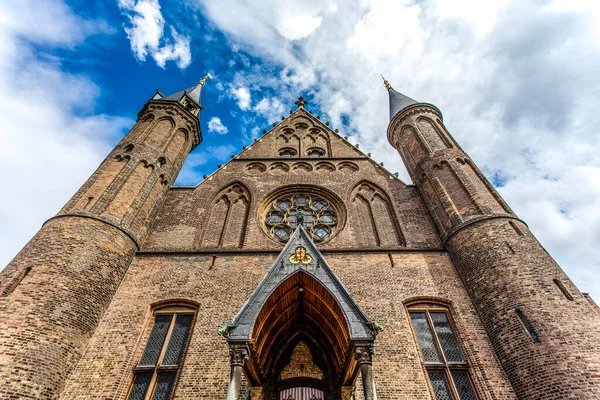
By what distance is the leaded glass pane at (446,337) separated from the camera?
29.9 ft

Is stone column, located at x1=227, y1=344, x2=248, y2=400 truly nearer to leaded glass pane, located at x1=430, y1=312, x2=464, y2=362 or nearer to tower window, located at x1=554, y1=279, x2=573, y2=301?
leaded glass pane, located at x1=430, y1=312, x2=464, y2=362

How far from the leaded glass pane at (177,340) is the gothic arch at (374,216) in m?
6.33

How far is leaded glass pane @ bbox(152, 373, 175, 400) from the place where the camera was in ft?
27.5

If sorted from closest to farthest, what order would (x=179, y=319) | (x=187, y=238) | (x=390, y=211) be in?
(x=179, y=319), (x=187, y=238), (x=390, y=211)

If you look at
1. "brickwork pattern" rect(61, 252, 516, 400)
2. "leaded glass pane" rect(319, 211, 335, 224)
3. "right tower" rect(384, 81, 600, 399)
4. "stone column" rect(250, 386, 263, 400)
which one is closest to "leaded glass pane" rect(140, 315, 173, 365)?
"brickwork pattern" rect(61, 252, 516, 400)

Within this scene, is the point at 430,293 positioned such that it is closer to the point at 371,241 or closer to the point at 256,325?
the point at 371,241

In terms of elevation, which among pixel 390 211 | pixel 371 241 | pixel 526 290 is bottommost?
pixel 526 290

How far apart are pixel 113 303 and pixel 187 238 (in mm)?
3173

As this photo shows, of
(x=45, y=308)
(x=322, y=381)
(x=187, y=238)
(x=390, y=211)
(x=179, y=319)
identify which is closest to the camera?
(x=45, y=308)

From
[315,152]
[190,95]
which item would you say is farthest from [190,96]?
[315,152]

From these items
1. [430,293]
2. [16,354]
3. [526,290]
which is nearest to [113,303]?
[16,354]

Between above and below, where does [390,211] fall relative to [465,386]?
above

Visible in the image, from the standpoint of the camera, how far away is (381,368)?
8.54 meters

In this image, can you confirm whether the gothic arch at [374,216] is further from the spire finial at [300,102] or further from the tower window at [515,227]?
the spire finial at [300,102]
